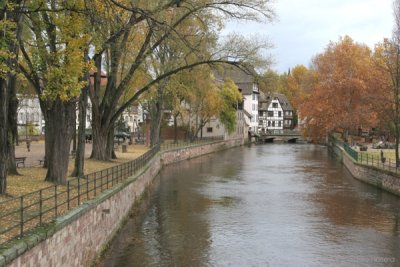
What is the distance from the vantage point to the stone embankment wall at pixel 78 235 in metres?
9.18

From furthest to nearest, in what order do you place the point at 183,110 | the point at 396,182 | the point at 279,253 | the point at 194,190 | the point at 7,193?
the point at 183,110
the point at 194,190
the point at 396,182
the point at 279,253
the point at 7,193

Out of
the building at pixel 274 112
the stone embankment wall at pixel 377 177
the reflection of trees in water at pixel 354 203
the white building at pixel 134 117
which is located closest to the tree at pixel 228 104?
the white building at pixel 134 117

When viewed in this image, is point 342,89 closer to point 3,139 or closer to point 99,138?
point 99,138

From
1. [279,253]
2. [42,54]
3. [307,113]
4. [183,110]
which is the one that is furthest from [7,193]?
[307,113]

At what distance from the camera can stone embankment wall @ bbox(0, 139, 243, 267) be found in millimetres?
9180

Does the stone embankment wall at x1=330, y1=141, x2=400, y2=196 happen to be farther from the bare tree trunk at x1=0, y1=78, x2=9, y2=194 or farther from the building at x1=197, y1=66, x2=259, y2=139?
the building at x1=197, y1=66, x2=259, y2=139

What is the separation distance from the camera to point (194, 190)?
3089cm

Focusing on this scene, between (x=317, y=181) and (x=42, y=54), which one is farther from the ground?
(x=42, y=54)

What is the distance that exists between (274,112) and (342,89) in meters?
65.0

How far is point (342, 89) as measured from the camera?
58.7 metres

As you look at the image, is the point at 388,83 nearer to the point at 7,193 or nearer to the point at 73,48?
the point at 73,48

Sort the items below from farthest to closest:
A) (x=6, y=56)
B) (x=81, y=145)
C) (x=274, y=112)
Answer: (x=274, y=112) → (x=81, y=145) → (x=6, y=56)

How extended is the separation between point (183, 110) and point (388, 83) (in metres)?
27.2

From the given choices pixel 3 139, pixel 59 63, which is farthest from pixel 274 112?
pixel 3 139
